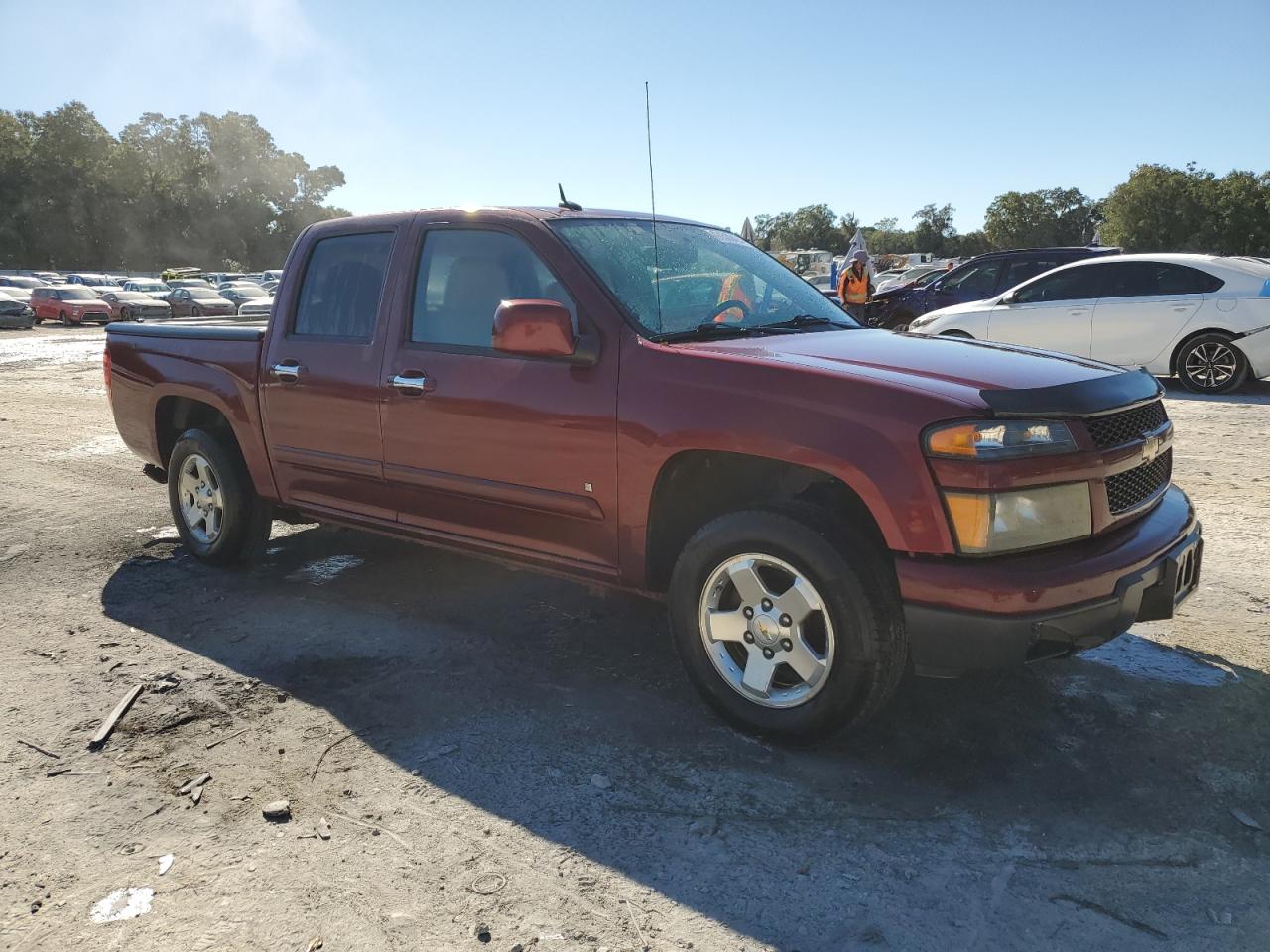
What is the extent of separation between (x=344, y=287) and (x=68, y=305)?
32.6 metres

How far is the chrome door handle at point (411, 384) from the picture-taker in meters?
3.93

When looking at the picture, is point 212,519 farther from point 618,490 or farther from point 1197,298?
point 1197,298

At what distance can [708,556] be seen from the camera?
3.17 metres

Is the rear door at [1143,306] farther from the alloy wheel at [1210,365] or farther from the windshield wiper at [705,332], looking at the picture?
the windshield wiper at [705,332]

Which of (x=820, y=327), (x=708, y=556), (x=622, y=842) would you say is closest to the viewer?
(x=622, y=842)

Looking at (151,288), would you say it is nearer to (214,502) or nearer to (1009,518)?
(214,502)

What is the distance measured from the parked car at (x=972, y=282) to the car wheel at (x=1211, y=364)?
2.72m

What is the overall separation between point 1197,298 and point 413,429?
30.6 feet

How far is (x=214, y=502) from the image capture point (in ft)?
16.7

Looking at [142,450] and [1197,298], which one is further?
[1197,298]

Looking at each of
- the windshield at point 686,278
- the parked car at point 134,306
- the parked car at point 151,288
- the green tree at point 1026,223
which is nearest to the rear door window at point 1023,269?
the windshield at point 686,278

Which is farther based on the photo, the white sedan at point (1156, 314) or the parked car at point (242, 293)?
the parked car at point (242, 293)

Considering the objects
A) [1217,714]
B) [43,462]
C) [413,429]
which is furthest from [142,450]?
[1217,714]

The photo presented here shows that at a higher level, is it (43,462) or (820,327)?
(820,327)
